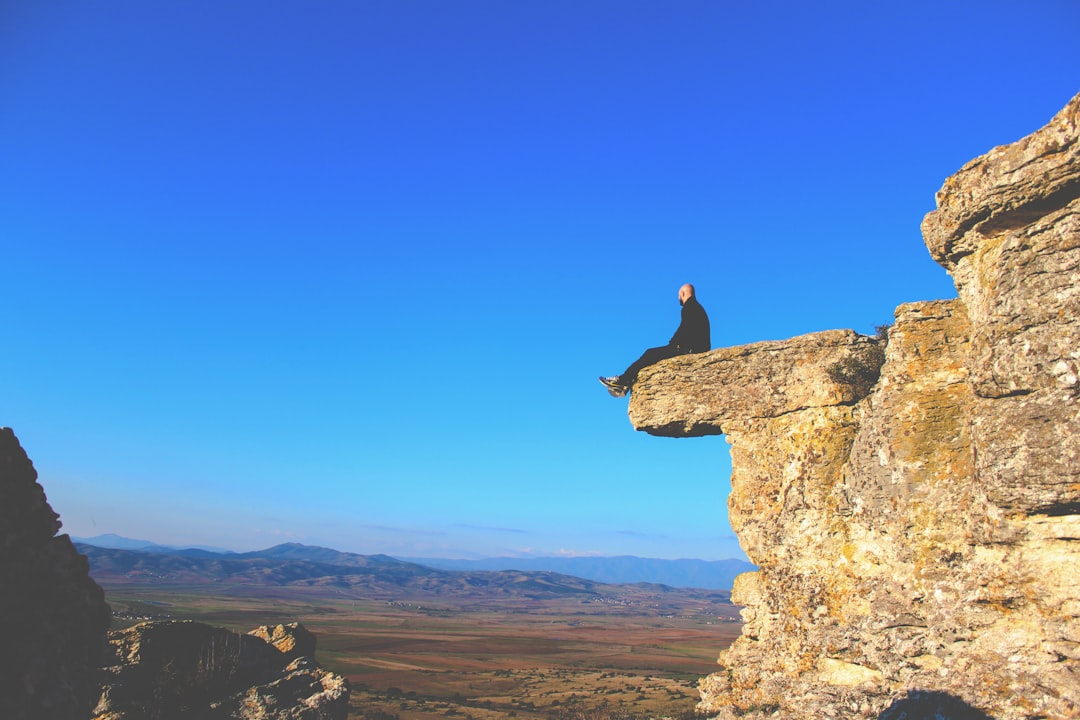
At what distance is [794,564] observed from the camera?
9914 mm

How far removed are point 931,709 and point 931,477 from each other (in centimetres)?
269

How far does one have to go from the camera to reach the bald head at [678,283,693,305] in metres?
12.9

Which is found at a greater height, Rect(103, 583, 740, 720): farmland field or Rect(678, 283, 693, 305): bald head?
Rect(678, 283, 693, 305): bald head

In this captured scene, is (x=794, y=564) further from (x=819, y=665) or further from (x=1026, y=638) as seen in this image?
(x=1026, y=638)

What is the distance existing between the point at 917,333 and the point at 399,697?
53.8m

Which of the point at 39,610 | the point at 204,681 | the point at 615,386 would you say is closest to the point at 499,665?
the point at 204,681

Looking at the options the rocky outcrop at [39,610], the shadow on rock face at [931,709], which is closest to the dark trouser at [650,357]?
the shadow on rock face at [931,709]

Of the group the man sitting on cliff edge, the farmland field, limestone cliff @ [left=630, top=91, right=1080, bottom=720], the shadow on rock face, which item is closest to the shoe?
the man sitting on cliff edge

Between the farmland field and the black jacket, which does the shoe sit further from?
the farmland field

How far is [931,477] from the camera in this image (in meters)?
8.52

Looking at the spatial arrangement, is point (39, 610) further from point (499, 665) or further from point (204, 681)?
point (499, 665)

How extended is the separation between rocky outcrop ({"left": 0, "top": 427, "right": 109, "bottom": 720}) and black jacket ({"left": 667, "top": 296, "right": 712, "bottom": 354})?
30.9ft

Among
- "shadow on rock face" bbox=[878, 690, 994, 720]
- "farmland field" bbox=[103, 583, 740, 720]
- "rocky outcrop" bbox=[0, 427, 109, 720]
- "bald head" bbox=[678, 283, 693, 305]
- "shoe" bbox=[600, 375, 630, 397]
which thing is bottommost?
"farmland field" bbox=[103, 583, 740, 720]

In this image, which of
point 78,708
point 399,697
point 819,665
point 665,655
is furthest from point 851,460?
point 665,655
